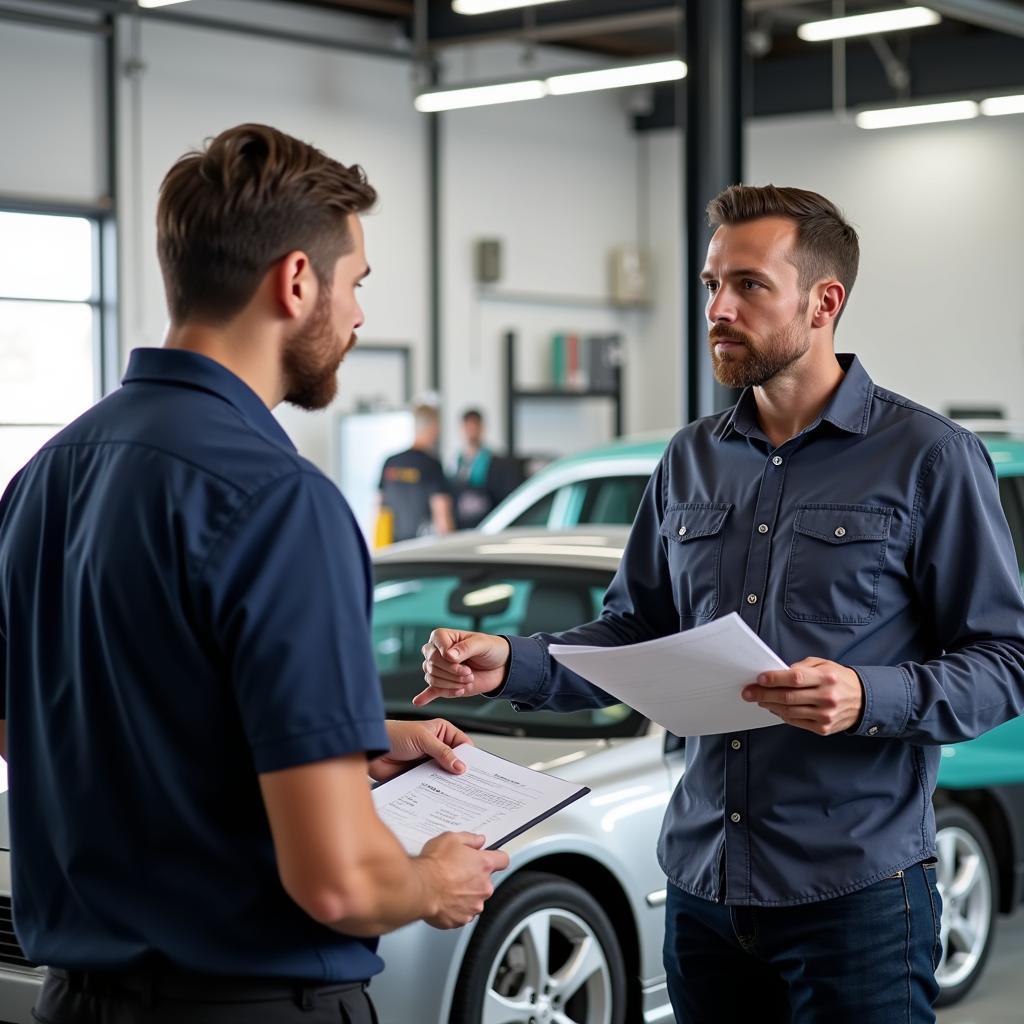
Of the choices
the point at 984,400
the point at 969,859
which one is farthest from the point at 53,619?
the point at 984,400

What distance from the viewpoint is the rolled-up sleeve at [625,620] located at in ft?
7.82

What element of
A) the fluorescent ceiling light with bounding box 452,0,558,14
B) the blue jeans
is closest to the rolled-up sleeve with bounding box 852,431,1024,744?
the blue jeans

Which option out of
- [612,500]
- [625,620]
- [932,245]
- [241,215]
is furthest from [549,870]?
[932,245]

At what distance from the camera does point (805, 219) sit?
7.61 feet

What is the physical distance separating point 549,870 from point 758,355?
5.43 ft

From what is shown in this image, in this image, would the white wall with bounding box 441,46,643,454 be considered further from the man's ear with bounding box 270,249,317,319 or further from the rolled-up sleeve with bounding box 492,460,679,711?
the man's ear with bounding box 270,249,317,319

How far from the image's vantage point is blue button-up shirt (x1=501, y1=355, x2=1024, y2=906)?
212cm

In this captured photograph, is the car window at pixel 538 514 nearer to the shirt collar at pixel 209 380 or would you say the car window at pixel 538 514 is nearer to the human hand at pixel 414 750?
the human hand at pixel 414 750

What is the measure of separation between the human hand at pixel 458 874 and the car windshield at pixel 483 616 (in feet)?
7.04

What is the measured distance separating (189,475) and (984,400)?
13.4 m

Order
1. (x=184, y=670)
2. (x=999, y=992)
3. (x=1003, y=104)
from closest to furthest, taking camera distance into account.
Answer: (x=184, y=670), (x=999, y=992), (x=1003, y=104)

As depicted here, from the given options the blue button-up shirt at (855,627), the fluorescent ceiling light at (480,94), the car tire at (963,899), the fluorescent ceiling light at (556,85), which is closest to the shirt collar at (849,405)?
the blue button-up shirt at (855,627)

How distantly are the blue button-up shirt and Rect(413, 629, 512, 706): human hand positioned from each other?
0.13 feet

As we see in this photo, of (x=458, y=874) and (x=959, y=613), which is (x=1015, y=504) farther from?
(x=458, y=874)
